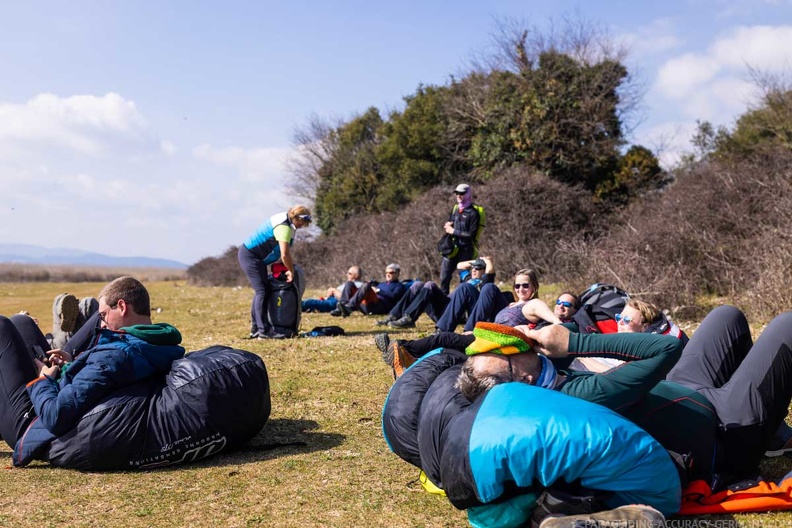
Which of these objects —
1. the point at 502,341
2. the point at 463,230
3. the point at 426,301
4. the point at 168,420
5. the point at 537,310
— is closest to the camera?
the point at 502,341

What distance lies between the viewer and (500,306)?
30.4ft

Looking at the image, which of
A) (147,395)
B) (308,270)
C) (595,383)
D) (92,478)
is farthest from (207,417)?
(308,270)

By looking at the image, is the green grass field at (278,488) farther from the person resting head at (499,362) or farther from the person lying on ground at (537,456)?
the person resting head at (499,362)

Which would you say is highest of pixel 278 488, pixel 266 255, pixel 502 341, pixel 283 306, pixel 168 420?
pixel 266 255

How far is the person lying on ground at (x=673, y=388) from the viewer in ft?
11.7

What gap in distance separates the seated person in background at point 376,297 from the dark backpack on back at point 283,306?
10.5 ft

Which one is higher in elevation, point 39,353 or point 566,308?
point 566,308

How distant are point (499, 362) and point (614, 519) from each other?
2.80 ft

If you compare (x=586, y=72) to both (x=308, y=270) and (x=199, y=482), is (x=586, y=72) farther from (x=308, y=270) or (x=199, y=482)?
(x=199, y=482)

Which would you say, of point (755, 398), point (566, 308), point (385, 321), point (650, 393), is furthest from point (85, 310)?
point (755, 398)

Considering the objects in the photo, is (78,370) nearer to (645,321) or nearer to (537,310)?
(537,310)

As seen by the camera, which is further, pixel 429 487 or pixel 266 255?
pixel 266 255

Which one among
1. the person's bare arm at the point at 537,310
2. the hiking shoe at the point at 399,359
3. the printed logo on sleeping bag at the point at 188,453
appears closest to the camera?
the printed logo on sleeping bag at the point at 188,453

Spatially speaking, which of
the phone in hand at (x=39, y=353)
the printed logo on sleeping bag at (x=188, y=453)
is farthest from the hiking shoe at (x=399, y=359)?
the phone in hand at (x=39, y=353)
